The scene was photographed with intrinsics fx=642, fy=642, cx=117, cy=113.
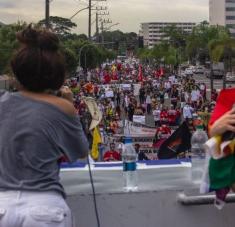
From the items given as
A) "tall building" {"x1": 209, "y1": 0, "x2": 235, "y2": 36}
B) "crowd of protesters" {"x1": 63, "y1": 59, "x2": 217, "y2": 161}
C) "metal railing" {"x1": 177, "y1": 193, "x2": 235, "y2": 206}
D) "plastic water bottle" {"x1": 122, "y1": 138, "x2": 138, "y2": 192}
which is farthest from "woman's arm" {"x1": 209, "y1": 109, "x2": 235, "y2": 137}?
"tall building" {"x1": 209, "y1": 0, "x2": 235, "y2": 36}

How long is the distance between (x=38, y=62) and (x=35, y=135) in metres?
0.29

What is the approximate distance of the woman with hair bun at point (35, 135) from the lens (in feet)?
8.13

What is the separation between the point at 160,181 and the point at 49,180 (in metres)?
1.23

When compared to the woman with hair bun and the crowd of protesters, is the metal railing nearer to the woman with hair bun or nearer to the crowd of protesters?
the woman with hair bun

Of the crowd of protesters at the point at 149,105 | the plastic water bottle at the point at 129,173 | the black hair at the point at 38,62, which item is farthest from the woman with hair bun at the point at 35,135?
the crowd of protesters at the point at 149,105

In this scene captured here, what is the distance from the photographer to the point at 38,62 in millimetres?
2555

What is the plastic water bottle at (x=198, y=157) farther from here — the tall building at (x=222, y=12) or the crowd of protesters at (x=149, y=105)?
the tall building at (x=222, y=12)

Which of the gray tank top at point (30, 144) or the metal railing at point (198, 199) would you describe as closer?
the gray tank top at point (30, 144)

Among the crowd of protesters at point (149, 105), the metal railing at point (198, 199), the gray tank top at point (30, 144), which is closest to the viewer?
the gray tank top at point (30, 144)

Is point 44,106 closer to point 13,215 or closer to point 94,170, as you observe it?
point 13,215

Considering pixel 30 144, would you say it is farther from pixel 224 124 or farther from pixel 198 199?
pixel 198 199

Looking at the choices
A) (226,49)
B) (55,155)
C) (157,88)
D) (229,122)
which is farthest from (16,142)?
(157,88)

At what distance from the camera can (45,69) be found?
2564 mm

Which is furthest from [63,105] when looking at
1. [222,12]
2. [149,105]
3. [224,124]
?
[222,12]
